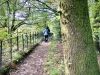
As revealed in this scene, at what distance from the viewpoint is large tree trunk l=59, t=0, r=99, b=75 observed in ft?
13.5

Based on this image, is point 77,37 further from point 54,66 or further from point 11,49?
point 11,49

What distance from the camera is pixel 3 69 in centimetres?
678

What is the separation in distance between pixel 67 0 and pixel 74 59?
1378 mm

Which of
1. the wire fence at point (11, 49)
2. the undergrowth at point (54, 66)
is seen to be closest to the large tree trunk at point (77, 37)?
the undergrowth at point (54, 66)

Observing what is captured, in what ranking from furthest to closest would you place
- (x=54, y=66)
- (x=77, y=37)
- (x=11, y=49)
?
(x=11, y=49)
(x=54, y=66)
(x=77, y=37)

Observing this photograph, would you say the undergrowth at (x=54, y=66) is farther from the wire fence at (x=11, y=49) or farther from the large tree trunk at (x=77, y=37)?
the large tree trunk at (x=77, y=37)

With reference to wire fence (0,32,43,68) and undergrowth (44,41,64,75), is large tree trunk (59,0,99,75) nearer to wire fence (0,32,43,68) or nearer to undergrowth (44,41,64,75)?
undergrowth (44,41,64,75)

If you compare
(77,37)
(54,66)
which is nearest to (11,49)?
(54,66)

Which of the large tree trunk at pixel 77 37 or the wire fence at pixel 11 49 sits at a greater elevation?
the large tree trunk at pixel 77 37

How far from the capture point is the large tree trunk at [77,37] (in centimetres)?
411

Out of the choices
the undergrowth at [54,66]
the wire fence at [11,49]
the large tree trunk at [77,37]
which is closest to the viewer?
the large tree trunk at [77,37]

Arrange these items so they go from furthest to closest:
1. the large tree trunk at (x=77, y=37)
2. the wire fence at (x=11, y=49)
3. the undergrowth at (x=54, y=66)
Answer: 1. the wire fence at (x=11, y=49)
2. the undergrowth at (x=54, y=66)
3. the large tree trunk at (x=77, y=37)

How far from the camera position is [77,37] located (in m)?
4.14

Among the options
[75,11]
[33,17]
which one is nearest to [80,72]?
[75,11]
